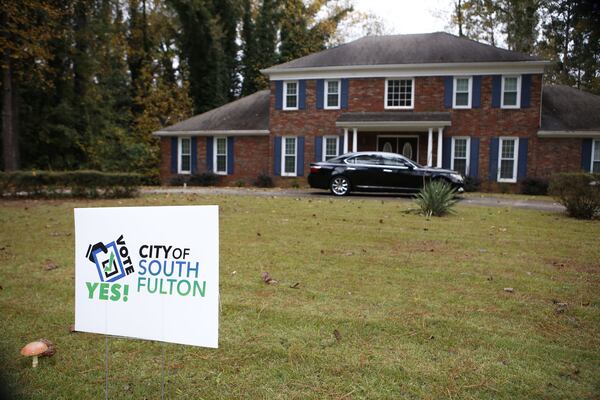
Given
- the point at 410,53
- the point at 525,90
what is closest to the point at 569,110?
the point at 525,90

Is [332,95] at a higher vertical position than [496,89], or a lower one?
lower

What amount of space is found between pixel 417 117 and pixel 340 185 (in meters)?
7.57

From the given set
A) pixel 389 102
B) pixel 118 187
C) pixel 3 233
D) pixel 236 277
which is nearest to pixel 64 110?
pixel 118 187

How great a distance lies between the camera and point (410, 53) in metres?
24.4

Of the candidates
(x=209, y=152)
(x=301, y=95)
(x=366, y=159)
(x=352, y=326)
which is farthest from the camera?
(x=209, y=152)

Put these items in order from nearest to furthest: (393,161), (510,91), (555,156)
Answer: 1. (393,161)
2. (555,156)
3. (510,91)

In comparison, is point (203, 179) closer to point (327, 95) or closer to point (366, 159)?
point (327, 95)

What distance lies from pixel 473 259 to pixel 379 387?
12.1 ft

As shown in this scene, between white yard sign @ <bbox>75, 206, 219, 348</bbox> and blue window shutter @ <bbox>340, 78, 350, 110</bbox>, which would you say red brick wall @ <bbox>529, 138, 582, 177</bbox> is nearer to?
blue window shutter @ <bbox>340, 78, 350, 110</bbox>

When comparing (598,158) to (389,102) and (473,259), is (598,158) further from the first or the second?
(473,259)

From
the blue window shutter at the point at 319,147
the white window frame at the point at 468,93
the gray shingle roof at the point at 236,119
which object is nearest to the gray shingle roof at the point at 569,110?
the white window frame at the point at 468,93

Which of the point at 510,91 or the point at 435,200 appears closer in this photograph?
the point at 435,200

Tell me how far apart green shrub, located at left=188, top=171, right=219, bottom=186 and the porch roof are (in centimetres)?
741

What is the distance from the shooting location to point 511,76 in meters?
22.7
